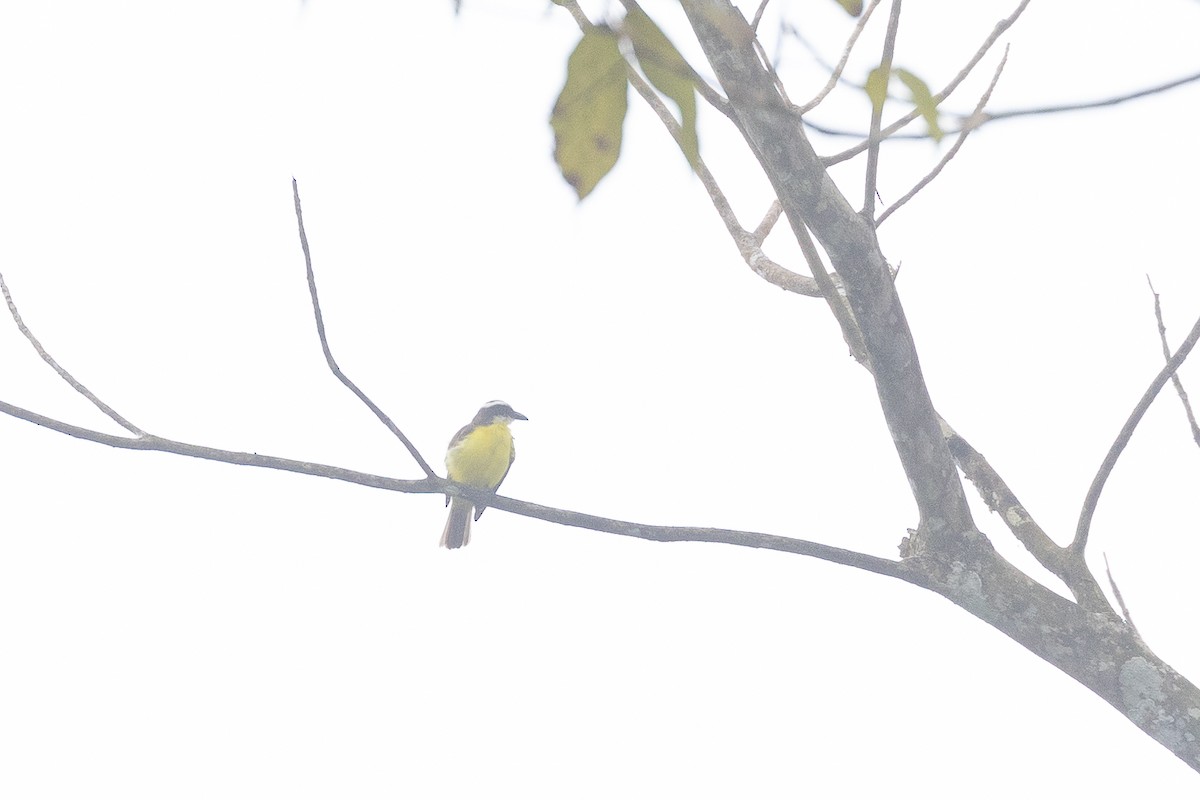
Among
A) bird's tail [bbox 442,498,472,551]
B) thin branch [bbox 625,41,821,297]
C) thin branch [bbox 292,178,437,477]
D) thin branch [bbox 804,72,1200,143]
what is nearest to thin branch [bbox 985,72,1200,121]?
thin branch [bbox 804,72,1200,143]

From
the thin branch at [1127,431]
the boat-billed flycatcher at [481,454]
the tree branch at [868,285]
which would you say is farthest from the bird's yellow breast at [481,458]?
the thin branch at [1127,431]

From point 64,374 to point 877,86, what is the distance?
8.66ft

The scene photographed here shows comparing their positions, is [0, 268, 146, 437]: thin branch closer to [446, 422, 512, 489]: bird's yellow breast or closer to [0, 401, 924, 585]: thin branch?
[0, 401, 924, 585]: thin branch

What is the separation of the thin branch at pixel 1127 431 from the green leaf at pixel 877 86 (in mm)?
1911

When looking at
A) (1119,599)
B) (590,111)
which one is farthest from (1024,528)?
(590,111)

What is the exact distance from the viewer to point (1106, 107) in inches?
43.4

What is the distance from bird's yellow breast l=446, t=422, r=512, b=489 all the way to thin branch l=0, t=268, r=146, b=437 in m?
4.96

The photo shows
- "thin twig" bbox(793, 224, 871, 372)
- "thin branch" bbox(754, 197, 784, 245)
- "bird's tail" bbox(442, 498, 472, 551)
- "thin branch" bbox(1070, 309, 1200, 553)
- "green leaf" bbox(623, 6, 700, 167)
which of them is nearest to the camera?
→ "green leaf" bbox(623, 6, 700, 167)

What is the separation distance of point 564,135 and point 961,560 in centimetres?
218

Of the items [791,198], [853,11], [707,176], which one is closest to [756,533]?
[791,198]

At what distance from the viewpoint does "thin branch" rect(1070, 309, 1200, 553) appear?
2.68m

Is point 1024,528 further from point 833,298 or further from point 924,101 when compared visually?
point 924,101

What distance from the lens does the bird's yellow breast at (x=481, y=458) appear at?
8070 mm

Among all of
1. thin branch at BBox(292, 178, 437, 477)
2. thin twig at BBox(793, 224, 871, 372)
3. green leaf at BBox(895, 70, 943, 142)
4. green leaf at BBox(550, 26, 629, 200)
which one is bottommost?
green leaf at BBox(550, 26, 629, 200)
